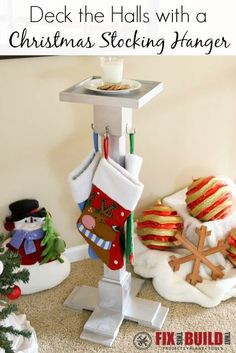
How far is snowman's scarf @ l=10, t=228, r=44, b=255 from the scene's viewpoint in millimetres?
1880

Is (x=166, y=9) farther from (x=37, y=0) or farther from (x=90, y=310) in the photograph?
(x=90, y=310)

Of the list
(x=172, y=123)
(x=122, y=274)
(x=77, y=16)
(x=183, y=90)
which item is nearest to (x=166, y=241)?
(x=122, y=274)

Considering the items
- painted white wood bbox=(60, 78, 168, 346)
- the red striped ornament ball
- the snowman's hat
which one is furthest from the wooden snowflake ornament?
the snowman's hat

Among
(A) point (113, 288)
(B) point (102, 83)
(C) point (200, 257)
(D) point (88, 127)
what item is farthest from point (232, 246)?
(B) point (102, 83)

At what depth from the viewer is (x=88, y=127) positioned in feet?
6.45

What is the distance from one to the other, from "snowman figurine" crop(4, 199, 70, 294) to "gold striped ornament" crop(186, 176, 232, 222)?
59 centimetres

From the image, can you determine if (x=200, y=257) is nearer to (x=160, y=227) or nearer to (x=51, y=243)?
(x=160, y=227)

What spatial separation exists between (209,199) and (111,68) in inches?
31.4

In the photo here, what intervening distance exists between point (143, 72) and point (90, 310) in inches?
39.2

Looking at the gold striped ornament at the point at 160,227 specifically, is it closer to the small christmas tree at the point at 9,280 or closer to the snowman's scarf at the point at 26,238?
the snowman's scarf at the point at 26,238

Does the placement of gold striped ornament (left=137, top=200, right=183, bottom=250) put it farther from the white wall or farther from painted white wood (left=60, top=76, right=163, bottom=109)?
painted white wood (left=60, top=76, right=163, bottom=109)

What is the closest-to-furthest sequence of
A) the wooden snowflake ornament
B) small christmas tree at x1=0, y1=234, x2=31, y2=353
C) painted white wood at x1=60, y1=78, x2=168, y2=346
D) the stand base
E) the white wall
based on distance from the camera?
1. small christmas tree at x1=0, y1=234, x2=31, y2=353
2. painted white wood at x1=60, y1=78, x2=168, y2=346
3. the stand base
4. the white wall
5. the wooden snowflake ornament

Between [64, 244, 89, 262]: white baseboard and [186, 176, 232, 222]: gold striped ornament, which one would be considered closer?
[186, 176, 232, 222]: gold striped ornament

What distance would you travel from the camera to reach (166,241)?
2.02 meters
